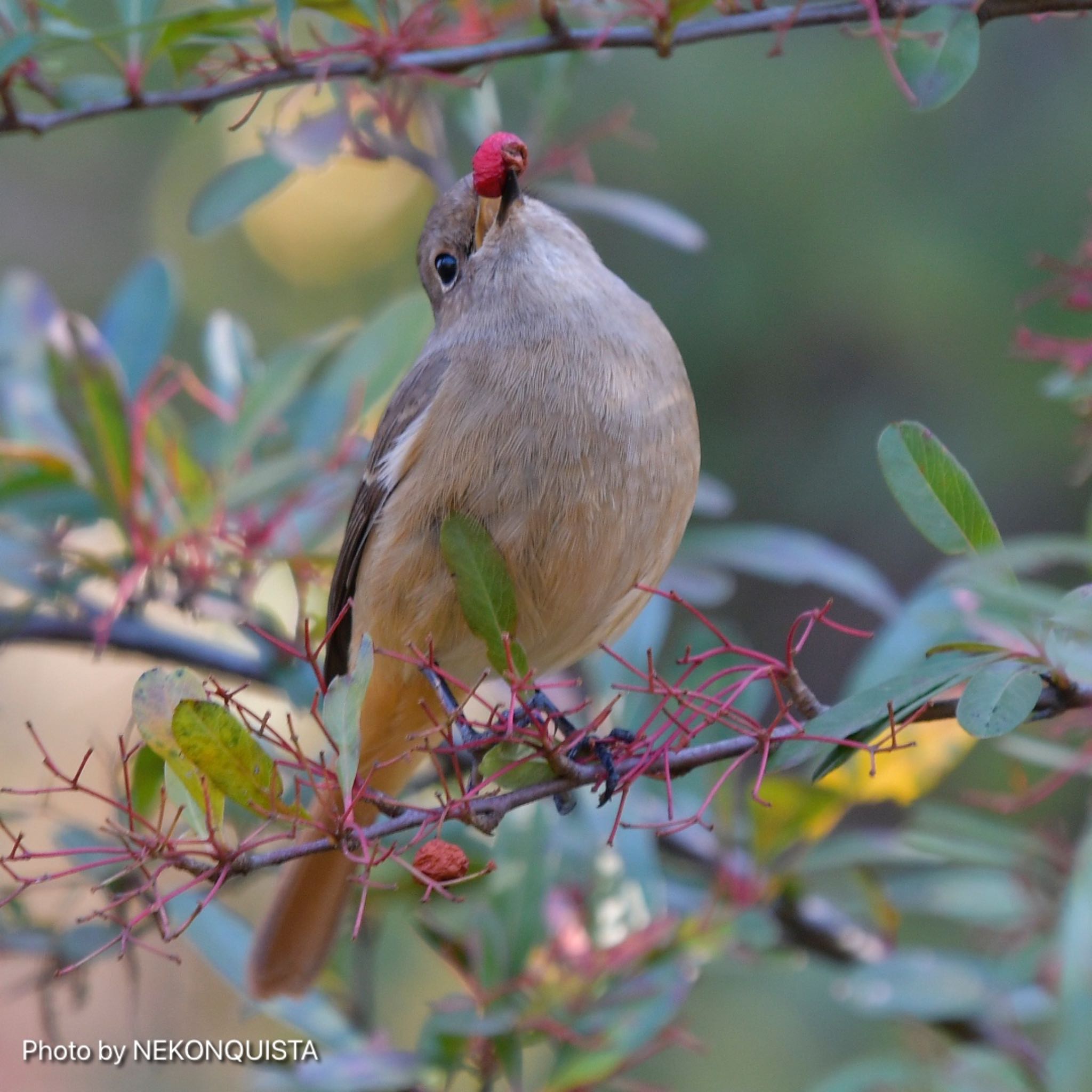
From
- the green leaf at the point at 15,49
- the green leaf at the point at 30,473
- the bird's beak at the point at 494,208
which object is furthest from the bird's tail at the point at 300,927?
the green leaf at the point at 15,49

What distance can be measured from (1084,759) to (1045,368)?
3.25 meters

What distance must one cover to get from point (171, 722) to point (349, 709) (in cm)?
25

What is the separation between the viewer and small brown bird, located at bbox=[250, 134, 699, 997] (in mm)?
2656

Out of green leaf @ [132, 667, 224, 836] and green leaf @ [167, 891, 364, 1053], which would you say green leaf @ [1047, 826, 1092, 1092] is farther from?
green leaf @ [167, 891, 364, 1053]

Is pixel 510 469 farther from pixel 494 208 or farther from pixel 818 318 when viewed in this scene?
pixel 818 318

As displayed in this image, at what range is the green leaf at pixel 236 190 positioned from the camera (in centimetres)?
322

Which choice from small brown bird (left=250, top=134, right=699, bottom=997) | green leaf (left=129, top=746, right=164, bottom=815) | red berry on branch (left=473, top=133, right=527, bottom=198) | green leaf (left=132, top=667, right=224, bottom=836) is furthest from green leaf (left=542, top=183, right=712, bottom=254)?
green leaf (left=132, top=667, right=224, bottom=836)

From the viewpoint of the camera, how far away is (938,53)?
2.08m

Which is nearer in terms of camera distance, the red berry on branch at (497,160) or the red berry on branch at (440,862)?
the red berry on branch at (440,862)

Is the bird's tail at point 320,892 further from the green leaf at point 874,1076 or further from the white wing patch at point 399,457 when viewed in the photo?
the green leaf at point 874,1076

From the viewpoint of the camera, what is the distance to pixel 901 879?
3.94m

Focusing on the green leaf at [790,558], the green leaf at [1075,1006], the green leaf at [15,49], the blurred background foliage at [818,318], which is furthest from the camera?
the blurred background foliage at [818,318]

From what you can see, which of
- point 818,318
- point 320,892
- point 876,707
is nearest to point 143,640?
point 320,892

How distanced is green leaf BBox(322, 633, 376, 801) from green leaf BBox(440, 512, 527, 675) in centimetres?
38
